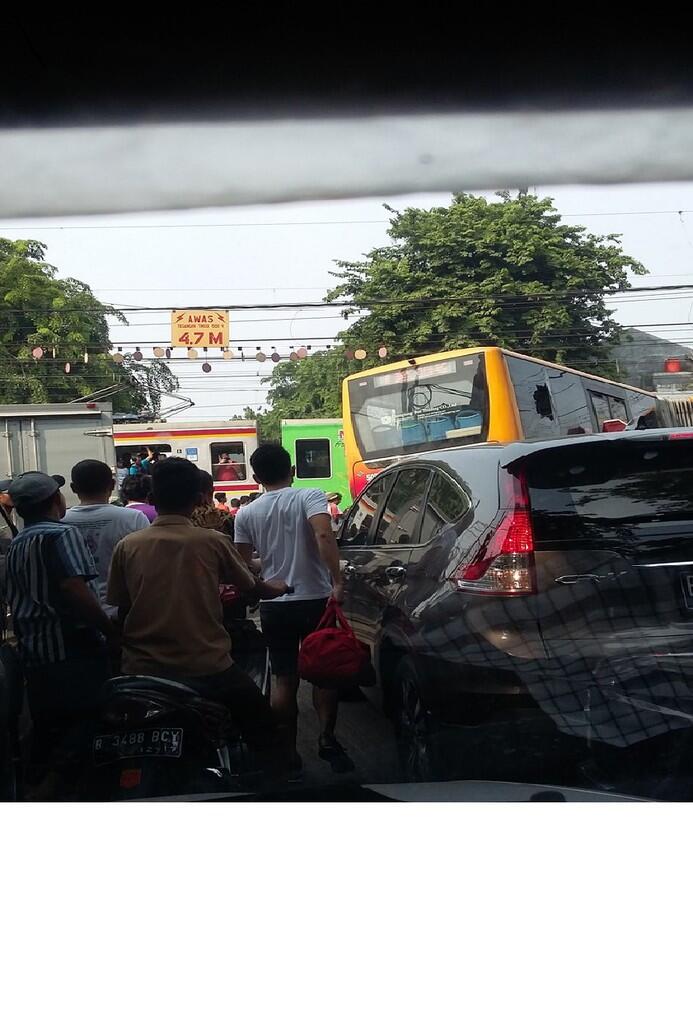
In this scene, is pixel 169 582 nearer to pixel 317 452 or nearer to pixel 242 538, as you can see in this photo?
pixel 242 538

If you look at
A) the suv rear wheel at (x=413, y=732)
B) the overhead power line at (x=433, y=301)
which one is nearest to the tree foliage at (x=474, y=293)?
the overhead power line at (x=433, y=301)

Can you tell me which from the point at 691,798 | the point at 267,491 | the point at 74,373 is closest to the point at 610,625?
the point at 691,798

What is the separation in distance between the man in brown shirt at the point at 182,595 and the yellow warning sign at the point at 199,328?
528mm

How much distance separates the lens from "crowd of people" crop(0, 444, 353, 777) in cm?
356

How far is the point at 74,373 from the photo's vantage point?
3.72 meters

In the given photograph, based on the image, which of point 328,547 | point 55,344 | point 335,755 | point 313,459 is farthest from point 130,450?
point 335,755

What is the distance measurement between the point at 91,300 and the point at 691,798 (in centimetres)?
307

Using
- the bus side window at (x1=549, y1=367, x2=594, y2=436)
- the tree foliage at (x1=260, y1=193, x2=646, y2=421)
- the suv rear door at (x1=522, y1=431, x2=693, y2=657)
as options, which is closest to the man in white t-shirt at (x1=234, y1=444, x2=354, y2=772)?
the tree foliage at (x1=260, y1=193, x2=646, y2=421)

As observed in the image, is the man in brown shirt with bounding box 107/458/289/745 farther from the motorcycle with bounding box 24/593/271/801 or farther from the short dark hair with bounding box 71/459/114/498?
the short dark hair with bounding box 71/459/114/498

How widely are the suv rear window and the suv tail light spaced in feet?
0.15

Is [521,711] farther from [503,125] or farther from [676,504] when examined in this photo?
[503,125]

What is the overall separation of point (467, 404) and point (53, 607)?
1.84 m

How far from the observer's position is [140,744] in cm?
332

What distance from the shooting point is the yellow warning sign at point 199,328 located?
378cm
